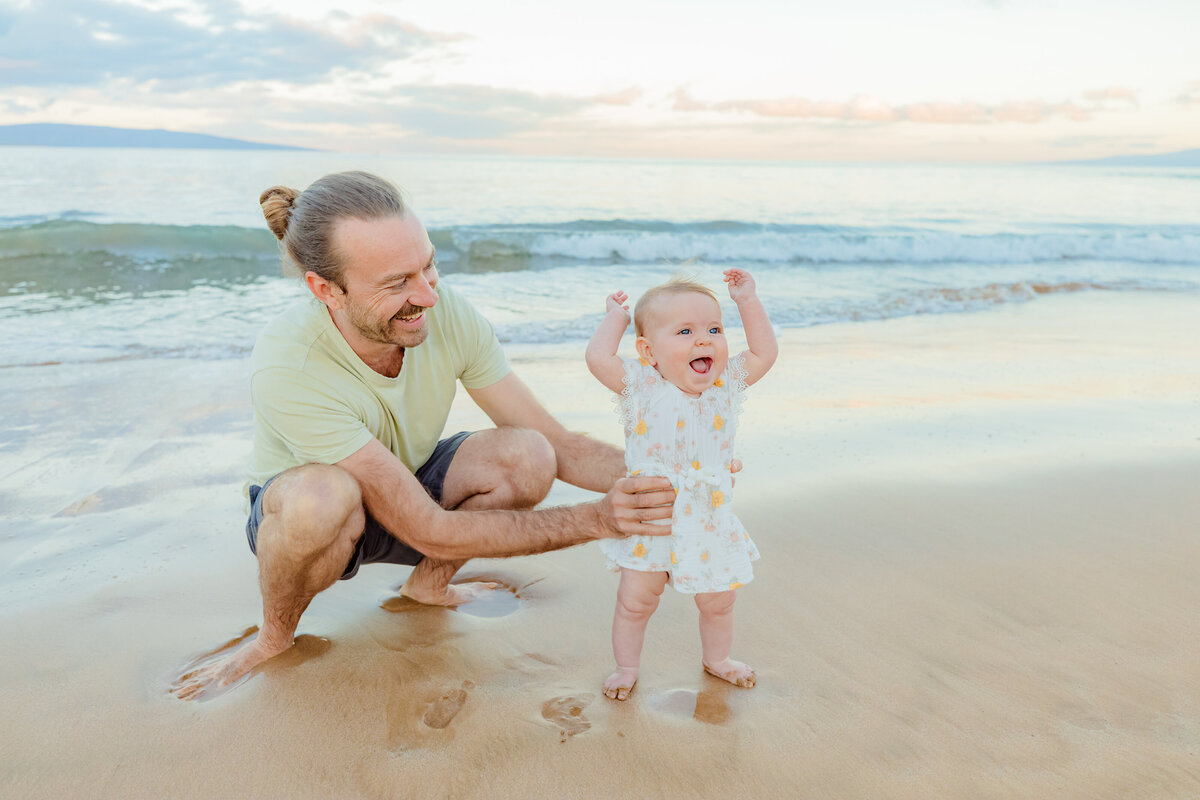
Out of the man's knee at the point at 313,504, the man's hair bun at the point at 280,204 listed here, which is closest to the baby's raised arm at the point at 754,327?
the man's knee at the point at 313,504

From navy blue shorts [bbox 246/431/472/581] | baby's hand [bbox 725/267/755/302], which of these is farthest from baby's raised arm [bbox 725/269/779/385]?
navy blue shorts [bbox 246/431/472/581]

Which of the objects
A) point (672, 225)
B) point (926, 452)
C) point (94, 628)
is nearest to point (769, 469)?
point (926, 452)

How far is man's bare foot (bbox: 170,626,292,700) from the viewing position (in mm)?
2523

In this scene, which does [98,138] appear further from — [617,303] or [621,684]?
[621,684]

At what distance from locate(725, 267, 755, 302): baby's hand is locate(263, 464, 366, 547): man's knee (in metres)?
1.27

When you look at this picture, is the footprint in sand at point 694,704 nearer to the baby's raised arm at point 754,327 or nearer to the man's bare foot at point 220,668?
the baby's raised arm at point 754,327

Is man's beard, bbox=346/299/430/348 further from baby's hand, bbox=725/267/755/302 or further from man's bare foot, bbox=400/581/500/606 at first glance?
baby's hand, bbox=725/267/755/302

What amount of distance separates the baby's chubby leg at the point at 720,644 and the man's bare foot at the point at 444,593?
94cm

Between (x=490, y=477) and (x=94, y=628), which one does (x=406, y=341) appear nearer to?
(x=490, y=477)

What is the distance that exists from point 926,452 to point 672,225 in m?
13.2

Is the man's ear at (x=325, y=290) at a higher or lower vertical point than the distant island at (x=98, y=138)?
lower

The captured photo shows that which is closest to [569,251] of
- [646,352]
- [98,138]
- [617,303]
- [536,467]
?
[536,467]

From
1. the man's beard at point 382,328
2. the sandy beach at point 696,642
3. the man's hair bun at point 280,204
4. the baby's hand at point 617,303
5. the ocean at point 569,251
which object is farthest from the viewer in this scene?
the ocean at point 569,251

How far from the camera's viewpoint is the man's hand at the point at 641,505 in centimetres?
237
